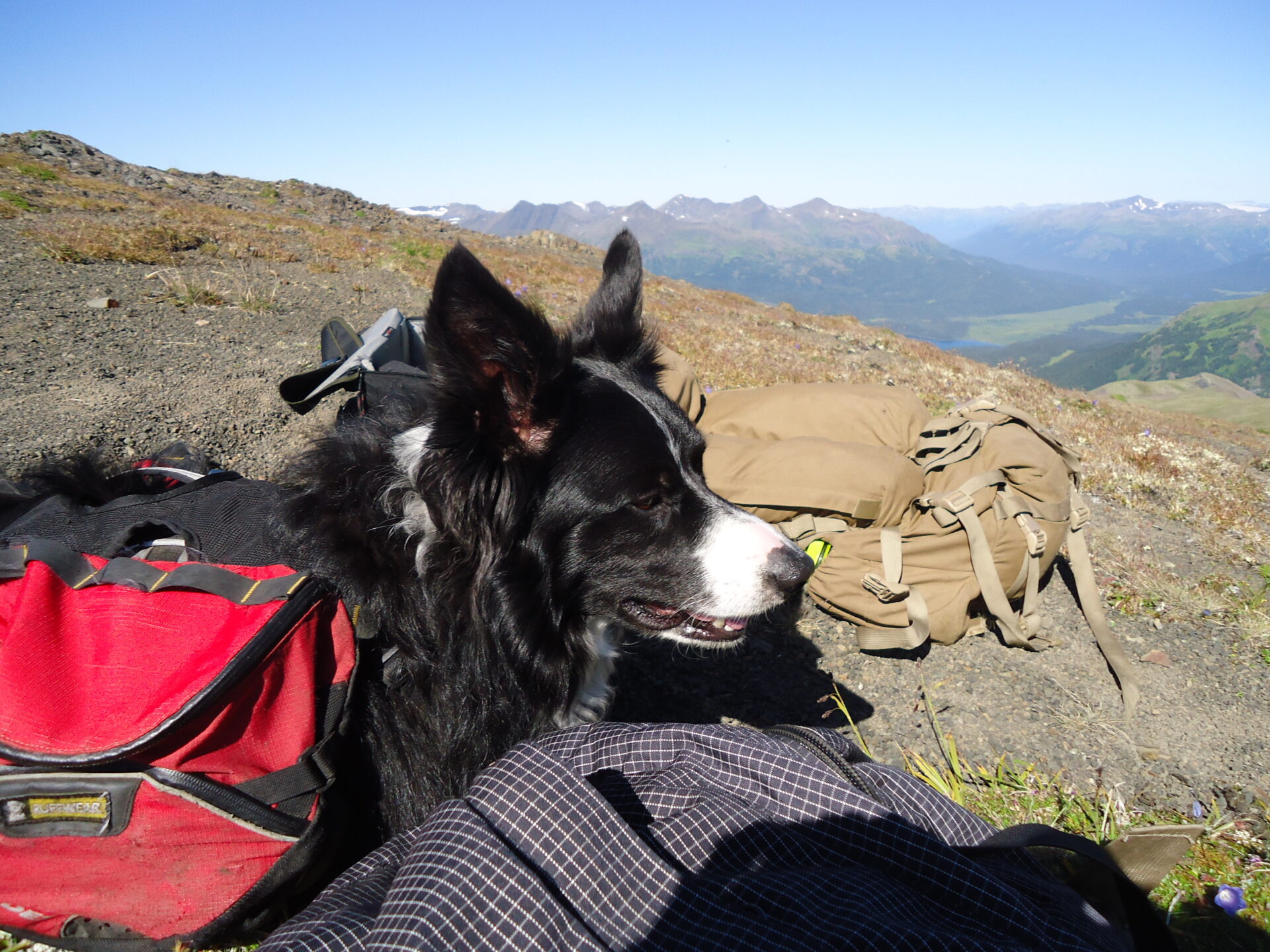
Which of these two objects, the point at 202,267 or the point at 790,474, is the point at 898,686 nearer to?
the point at 790,474

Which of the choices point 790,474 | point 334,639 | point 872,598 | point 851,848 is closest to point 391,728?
point 334,639

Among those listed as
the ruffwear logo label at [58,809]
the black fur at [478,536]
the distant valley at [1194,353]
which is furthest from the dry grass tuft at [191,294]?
the distant valley at [1194,353]

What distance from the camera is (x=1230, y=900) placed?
215 centimetres

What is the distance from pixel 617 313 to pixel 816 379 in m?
8.62

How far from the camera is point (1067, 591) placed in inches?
174

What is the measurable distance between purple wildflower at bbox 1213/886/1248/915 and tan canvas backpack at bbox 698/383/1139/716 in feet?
4.28

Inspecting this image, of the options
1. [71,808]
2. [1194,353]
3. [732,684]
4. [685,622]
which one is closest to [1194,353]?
[1194,353]

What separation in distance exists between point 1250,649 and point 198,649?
560cm

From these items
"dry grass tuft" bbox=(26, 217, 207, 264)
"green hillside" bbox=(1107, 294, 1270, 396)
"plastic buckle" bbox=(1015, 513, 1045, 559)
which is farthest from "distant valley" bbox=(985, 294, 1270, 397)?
"plastic buckle" bbox=(1015, 513, 1045, 559)

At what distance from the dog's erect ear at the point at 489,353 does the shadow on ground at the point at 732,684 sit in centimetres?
155

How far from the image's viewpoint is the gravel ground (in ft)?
10.3

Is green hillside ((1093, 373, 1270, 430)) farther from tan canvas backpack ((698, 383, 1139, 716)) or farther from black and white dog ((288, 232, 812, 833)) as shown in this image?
black and white dog ((288, 232, 812, 833))

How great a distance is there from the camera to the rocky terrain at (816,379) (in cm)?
328

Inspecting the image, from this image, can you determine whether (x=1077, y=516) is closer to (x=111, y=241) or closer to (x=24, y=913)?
(x=24, y=913)
